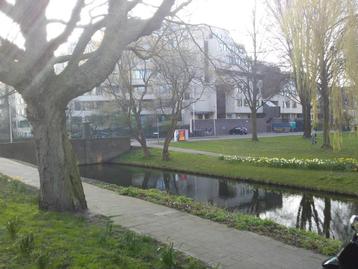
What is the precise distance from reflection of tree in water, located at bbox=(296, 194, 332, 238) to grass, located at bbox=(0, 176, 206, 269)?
6.52 metres

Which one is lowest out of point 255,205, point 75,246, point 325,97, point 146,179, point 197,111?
point 146,179

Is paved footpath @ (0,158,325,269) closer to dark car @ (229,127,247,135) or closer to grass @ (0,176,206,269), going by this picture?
grass @ (0,176,206,269)

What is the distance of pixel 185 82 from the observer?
84.4 ft

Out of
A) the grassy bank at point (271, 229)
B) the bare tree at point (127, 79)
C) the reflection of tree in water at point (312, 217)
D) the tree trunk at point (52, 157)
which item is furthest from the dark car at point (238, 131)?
the tree trunk at point (52, 157)

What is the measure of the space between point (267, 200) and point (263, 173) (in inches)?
161

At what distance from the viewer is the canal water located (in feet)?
40.7

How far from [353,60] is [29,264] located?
28.4ft

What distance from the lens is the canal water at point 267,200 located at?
12.4 metres

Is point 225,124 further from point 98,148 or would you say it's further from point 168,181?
point 168,181

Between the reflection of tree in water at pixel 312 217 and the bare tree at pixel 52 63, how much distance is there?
720 centimetres

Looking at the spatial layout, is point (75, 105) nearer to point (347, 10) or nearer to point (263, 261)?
point (347, 10)

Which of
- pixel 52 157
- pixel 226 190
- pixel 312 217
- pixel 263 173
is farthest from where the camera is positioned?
pixel 263 173

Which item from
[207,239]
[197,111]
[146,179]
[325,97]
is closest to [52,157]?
[207,239]

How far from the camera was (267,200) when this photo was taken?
52.3 feet
